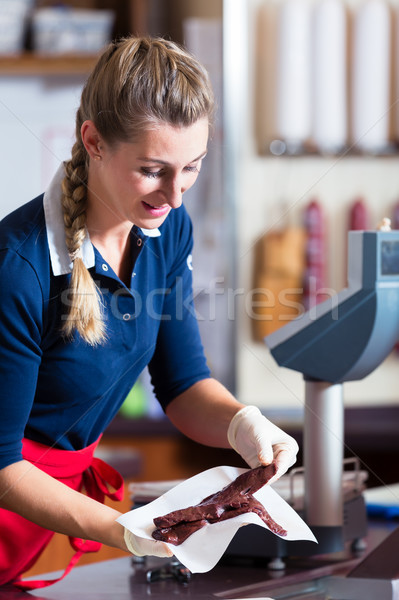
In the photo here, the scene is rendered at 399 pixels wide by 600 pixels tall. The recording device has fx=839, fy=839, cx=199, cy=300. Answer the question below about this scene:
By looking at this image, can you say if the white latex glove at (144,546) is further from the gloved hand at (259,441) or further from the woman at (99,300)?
the gloved hand at (259,441)

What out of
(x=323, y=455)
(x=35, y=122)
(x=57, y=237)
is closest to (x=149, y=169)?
(x=57, y=237)

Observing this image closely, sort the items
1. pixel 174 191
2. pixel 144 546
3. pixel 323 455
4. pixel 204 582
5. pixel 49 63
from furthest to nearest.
Answer: pixel 49 63 < pixel 323 455 < pixel 204 582 < pixel 174 191 < pixel 144 546

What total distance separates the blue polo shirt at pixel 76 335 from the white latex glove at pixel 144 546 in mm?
194

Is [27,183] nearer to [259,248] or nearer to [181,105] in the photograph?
[259,248]

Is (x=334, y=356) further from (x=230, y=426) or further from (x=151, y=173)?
(x=151, y=173)

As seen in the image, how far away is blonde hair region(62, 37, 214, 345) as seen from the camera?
110 cm

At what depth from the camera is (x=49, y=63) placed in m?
3.03

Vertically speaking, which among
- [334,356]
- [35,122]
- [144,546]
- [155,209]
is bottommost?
[144,546]

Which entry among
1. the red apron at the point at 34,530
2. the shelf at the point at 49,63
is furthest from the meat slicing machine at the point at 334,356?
the shelf at the point at 49,63

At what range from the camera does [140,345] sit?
4.19 feet

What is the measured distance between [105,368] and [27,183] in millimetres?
2051

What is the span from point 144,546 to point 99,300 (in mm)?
362

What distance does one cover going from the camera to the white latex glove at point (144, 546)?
3.34 ft

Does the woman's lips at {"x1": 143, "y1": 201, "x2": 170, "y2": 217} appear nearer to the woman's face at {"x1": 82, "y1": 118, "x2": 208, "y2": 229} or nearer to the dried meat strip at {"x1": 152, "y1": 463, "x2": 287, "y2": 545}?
the woman's face at {"x1": 82, "y1": 118, "x2": 208, "y2": 229}
